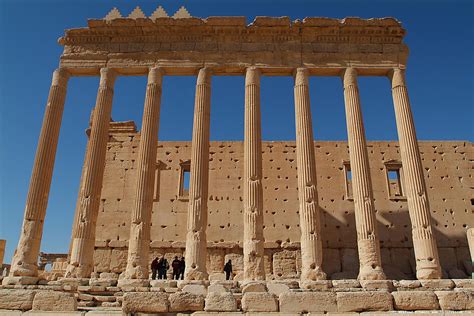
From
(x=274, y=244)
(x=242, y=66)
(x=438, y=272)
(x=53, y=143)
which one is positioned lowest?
(x=438, y=272)

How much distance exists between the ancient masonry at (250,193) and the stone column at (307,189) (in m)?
0.05

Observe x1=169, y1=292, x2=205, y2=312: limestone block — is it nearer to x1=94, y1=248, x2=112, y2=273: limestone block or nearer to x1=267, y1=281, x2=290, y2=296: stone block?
x1=267, y1=281, x2=290, y2=296: stone block

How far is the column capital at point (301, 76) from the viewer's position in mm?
18219

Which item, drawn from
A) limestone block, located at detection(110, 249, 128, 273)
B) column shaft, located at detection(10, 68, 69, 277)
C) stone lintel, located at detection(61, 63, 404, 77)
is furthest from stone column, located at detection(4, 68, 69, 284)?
limestone block, located at detection(110, 249, 128, 273)

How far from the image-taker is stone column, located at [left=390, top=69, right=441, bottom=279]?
15.5 metres

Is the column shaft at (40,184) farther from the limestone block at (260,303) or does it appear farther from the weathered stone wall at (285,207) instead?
the limestone block at (260,303)

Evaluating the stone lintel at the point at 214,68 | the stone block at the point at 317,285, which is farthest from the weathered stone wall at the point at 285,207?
the stone block at the point at 317,285

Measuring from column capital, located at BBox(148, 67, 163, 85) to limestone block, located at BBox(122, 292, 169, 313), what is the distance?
38.0 feet

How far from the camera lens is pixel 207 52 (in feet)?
61.5

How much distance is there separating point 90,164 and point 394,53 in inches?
535

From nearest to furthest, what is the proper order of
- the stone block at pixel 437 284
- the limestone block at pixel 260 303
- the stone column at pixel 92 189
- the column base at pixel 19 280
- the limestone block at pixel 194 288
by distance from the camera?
the limestone block at pixel 260 303 < the limestone block at pixel 194 288 < the stone block at pixel 437 284 < the column base at pixel 19 280 < the stone column at pixel 92 189

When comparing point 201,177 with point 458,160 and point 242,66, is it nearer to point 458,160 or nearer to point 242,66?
point 242,66

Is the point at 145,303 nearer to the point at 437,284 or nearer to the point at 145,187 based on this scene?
the point at 145,187

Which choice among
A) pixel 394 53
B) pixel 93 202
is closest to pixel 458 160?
pixel 394 53
